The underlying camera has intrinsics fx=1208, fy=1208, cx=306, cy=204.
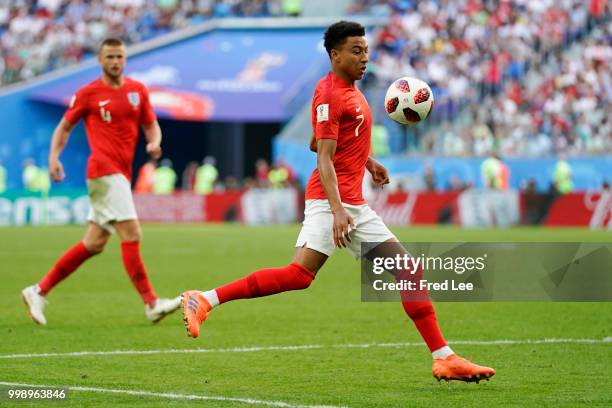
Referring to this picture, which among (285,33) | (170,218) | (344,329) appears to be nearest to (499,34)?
(285,33)

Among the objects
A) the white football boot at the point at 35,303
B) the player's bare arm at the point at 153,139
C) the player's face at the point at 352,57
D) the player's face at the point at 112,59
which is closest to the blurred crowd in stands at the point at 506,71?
the player's bare arm at the point at 153,139

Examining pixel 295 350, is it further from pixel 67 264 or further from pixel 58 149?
pixel 58 149

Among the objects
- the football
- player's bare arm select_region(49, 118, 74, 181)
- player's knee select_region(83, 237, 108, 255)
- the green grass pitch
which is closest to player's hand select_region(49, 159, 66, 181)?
player's bare arm select_region(49, 118, 74, 181)

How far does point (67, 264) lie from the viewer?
440 inches

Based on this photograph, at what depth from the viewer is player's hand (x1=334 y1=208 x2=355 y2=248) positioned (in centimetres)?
715

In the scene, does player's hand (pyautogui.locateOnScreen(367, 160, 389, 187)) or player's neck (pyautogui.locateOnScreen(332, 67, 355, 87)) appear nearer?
player's neck (pyautogui.locateOnScreen(332, 67, 355, 87))

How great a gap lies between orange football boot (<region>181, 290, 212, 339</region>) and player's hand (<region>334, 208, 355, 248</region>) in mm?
977

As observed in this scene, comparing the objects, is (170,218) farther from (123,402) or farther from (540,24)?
(123,402)

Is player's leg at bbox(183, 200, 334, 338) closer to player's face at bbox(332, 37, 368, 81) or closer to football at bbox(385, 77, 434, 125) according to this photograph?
player's face at bbox(332, 37, 368, 81)

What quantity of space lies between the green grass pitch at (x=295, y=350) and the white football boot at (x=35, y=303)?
109mm

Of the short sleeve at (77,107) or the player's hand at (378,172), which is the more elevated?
the short sleeve at (77,107)

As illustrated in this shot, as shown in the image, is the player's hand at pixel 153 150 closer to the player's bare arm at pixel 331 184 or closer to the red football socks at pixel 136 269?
the red football socks at pixel 136 269

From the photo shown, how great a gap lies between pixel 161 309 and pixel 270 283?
11.7ft

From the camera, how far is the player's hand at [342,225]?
715cm
